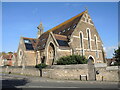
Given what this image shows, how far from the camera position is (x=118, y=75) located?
52.9ft

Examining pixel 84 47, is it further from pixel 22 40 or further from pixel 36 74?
pixel 22 40

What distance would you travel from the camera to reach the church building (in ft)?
92.0

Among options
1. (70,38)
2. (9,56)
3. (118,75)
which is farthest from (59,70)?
(9,56)

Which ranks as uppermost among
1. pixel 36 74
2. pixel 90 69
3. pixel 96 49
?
pixel 96 49

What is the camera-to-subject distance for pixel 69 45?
2892 cm

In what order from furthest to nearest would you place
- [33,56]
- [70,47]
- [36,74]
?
1. [33,56]
2. [70,47]
3. [36,74]

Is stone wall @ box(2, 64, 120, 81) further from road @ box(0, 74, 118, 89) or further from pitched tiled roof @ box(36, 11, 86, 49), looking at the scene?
pitched tiled roof @ box(36, 11, 86, 49)

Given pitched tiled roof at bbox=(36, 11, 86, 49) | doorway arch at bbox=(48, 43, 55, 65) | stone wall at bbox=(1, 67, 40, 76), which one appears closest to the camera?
stone wall at bbox=(1, 67, 40, 76)

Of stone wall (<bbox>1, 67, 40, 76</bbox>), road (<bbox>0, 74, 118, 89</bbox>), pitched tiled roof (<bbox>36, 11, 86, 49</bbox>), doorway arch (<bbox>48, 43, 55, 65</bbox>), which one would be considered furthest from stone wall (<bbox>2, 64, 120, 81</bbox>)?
pitched tiled roof (<bbox>36, 11, 86, 49</bbox>)

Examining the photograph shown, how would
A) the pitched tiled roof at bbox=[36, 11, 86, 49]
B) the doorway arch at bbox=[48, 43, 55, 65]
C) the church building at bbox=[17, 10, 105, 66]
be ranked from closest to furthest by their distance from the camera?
the church building at bbox=[17, 10, 105, 66] < the doorway arch at bbox=[48, 43, 55, 65] < the pitched tiled roof at bbox=[36, 11, 86, 49]

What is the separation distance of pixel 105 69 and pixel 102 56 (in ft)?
59.7

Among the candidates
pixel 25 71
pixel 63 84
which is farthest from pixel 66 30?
pixel 63 84

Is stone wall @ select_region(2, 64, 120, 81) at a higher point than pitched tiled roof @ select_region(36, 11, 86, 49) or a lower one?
lower

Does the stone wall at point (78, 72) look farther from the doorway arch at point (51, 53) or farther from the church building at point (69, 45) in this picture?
the doorway arch at point (51, 53)
